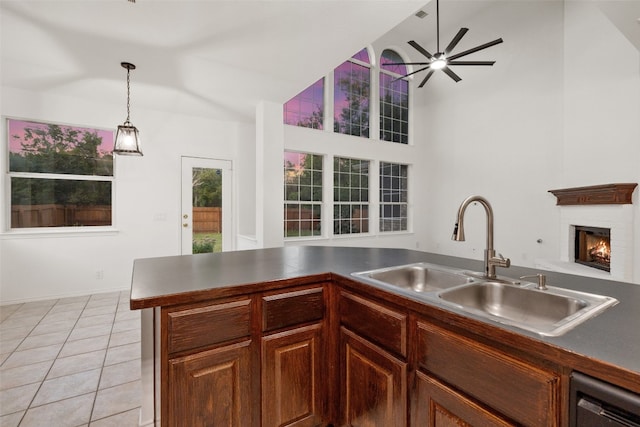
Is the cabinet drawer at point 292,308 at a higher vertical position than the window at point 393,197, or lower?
lower

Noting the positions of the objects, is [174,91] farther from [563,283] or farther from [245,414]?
[563,283]

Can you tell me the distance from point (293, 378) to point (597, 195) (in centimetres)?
464

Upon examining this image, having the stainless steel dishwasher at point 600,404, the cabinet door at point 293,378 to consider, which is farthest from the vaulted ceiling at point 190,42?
the stainless steel dishwasher at point 600,404

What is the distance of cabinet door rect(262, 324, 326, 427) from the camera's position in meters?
1.34

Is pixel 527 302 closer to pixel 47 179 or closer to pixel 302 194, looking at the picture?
pixel 302 194

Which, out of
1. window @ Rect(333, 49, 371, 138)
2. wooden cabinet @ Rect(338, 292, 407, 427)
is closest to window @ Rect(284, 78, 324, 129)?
window @ Rect(333, 49, 371, 138)

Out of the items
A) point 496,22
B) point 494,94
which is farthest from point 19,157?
point 496,22

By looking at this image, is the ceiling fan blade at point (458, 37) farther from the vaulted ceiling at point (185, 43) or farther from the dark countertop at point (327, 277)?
the dark countertop at point (327, 277)

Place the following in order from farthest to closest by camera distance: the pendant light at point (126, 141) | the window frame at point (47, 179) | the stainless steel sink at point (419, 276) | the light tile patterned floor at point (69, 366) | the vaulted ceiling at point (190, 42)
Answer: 1. the window frame at point (47, 179)
2. the pendant light at point (126, 141)
3. the vaulted ceiling at point (190, 42)
4. the light tile patterned floor at point (69, 366)
5. the stainless steel sink at point (419, 276)

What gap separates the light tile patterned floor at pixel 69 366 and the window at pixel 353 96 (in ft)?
15.9

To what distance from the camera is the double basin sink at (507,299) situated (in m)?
0.95

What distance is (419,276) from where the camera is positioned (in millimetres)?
1651

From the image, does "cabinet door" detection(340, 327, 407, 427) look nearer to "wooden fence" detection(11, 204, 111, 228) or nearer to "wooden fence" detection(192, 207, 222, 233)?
"wooden fence" detection(192, 207, 222, 233)

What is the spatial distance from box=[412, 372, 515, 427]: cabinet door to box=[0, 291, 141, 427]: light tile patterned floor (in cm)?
166
